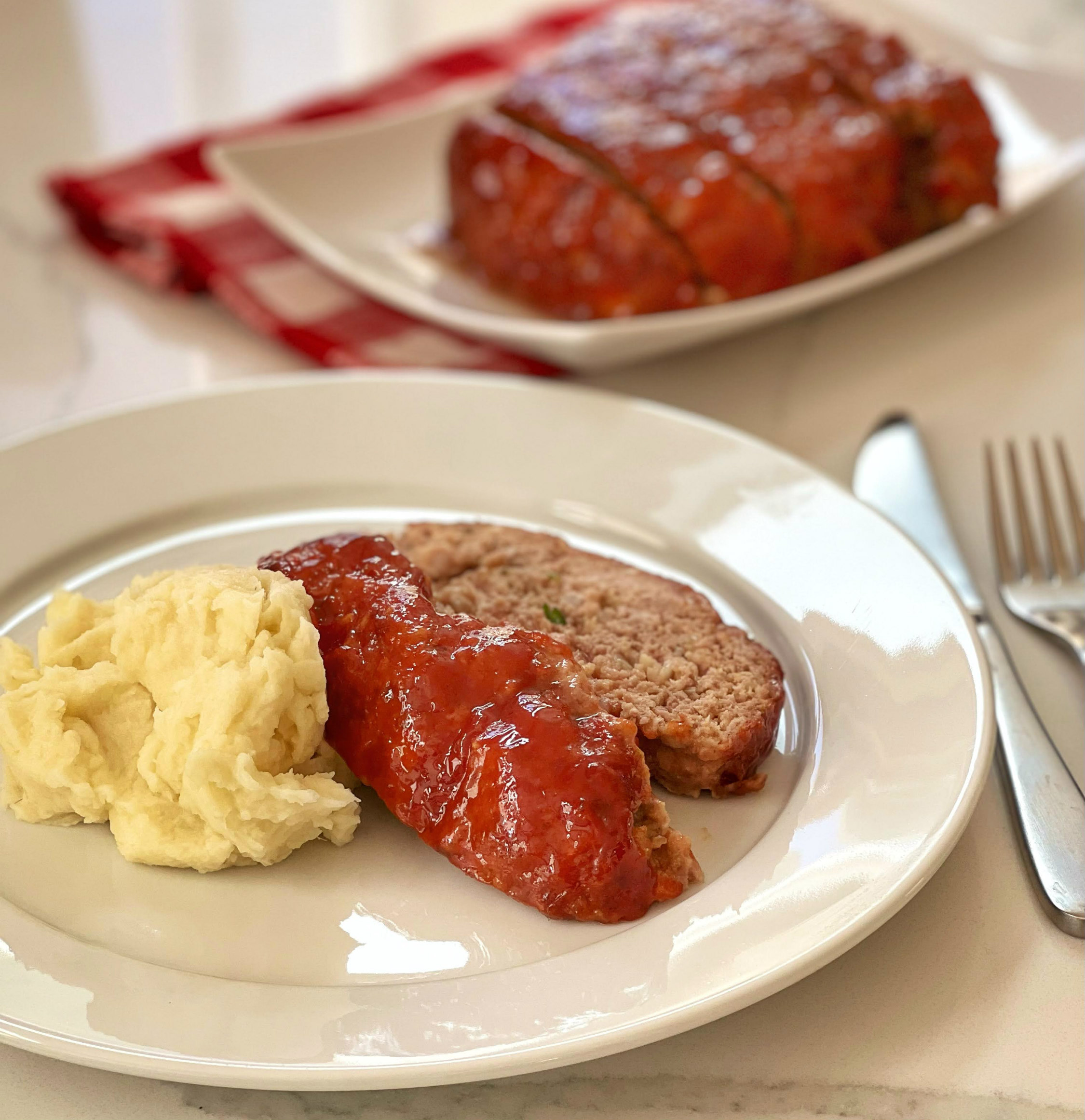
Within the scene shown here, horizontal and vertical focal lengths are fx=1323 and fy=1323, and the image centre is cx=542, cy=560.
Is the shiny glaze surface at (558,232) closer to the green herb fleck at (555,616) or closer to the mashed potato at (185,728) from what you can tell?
the green herb fleck at (555,616)

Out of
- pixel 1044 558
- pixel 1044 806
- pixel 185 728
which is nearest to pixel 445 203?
pixel 1044 558

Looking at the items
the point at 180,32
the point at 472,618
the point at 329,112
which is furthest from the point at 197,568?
the point at 180,32

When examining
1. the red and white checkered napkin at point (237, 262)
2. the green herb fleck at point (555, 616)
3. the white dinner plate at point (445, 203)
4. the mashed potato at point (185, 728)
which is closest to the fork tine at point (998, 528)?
the white dinner plate at point (445, 203)

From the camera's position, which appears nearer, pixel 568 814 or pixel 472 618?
pixel 568 814

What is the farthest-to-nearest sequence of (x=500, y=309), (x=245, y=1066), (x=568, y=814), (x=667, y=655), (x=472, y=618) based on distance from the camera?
(x=500, y=309)
(x=667, y=655)
(x=472, y=618)
(x=568, y=814)
(x=245, y=1066)

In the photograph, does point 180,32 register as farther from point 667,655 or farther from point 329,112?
point 667,655

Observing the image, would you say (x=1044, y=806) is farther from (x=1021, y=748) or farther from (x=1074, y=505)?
(x=1074, y=505)
